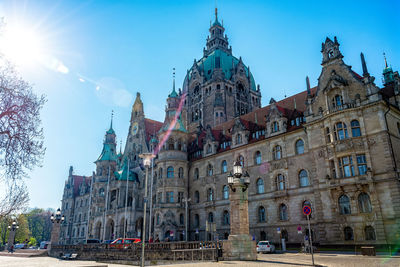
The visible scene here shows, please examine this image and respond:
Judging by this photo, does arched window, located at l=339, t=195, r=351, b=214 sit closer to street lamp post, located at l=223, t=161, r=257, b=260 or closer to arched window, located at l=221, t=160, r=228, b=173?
street lamp post, located at l=223, t=161, r=257, b=260

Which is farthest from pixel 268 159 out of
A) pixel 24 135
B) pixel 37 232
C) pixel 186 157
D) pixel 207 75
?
pixel 37 232

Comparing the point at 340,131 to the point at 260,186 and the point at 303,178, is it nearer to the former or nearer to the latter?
the point at 303,178

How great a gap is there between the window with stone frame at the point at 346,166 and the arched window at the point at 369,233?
479cm

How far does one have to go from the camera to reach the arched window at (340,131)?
3130 cm

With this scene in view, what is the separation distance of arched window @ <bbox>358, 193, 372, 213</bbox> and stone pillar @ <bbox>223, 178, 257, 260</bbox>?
1344cm

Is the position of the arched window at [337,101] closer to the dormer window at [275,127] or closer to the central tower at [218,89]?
the dormer window at [275,127]

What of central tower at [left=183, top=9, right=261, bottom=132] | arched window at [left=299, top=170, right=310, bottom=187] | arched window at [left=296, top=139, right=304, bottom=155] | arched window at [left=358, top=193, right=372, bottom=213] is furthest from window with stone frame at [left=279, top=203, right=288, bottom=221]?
central tower at [left=183, top=9, right=261, bottom=132]

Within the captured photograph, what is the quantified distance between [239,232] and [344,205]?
14.0m

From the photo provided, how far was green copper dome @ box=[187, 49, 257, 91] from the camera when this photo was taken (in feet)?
251

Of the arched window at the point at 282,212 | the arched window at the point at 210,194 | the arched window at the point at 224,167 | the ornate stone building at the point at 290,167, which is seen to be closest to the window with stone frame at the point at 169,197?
the ornate stone building at the point at 290,167

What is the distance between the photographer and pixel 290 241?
3403 centimetres

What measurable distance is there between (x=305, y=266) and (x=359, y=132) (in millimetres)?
18466

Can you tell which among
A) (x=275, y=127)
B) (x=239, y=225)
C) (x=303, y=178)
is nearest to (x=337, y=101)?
(x=275, y=127)

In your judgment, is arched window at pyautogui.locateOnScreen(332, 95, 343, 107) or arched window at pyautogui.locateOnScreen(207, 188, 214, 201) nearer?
arched window at pyautogui.locateOnScreen(332, 95, 343, 107)
